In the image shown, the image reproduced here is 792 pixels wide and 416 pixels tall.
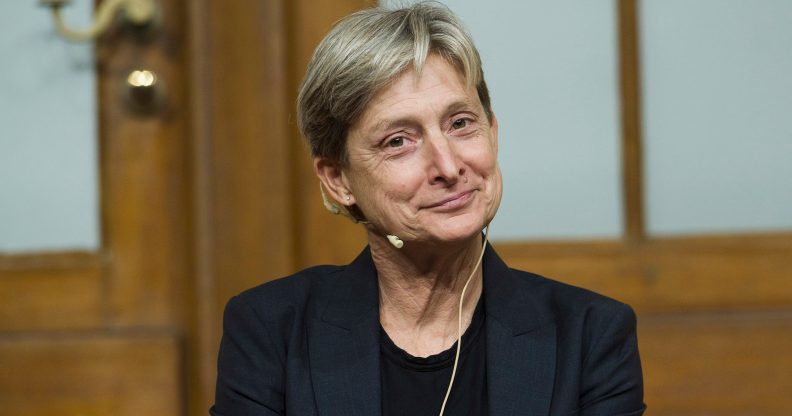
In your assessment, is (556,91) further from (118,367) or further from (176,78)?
(118,367)

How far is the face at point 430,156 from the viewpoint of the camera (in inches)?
71.5

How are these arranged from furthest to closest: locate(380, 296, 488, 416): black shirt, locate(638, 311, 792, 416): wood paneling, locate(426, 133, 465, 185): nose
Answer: locate(638, 311, 792, 416): wood paneling, locate(380, 296, 488, 416): black shirt, locate(426, 133, 465, 185): nose

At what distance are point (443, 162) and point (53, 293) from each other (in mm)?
1123

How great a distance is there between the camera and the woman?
1.82m

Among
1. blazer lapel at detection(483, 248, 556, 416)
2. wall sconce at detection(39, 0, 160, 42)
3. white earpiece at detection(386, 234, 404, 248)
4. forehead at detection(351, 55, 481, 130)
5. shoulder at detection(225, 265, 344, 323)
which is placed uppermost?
wall sconce at detection(39, 0, 160, 42)

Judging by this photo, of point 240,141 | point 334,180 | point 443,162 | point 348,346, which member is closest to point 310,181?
point 240,141

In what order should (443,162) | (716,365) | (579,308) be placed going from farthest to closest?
(716,365) → (579,308) → (443,162)

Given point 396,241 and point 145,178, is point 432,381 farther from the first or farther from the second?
point 145,178

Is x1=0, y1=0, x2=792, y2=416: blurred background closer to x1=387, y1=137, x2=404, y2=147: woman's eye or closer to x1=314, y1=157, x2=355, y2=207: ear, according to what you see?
x1=314, y1=157, x2=355, y2=207: ear

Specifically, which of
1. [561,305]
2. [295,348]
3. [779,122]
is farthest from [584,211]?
[295,348]

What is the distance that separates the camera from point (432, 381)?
1.92 metres

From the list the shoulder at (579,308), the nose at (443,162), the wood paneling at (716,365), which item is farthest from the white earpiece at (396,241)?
the wood paneling at (716,365)

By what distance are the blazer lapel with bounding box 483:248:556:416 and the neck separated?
0.13 feet

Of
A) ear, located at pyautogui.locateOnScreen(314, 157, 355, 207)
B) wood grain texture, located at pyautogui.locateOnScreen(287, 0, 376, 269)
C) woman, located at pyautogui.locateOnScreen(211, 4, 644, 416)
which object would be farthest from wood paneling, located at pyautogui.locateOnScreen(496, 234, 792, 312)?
ear, located at pyautogui.locateOnScreen(314, 157, 355, 207)
